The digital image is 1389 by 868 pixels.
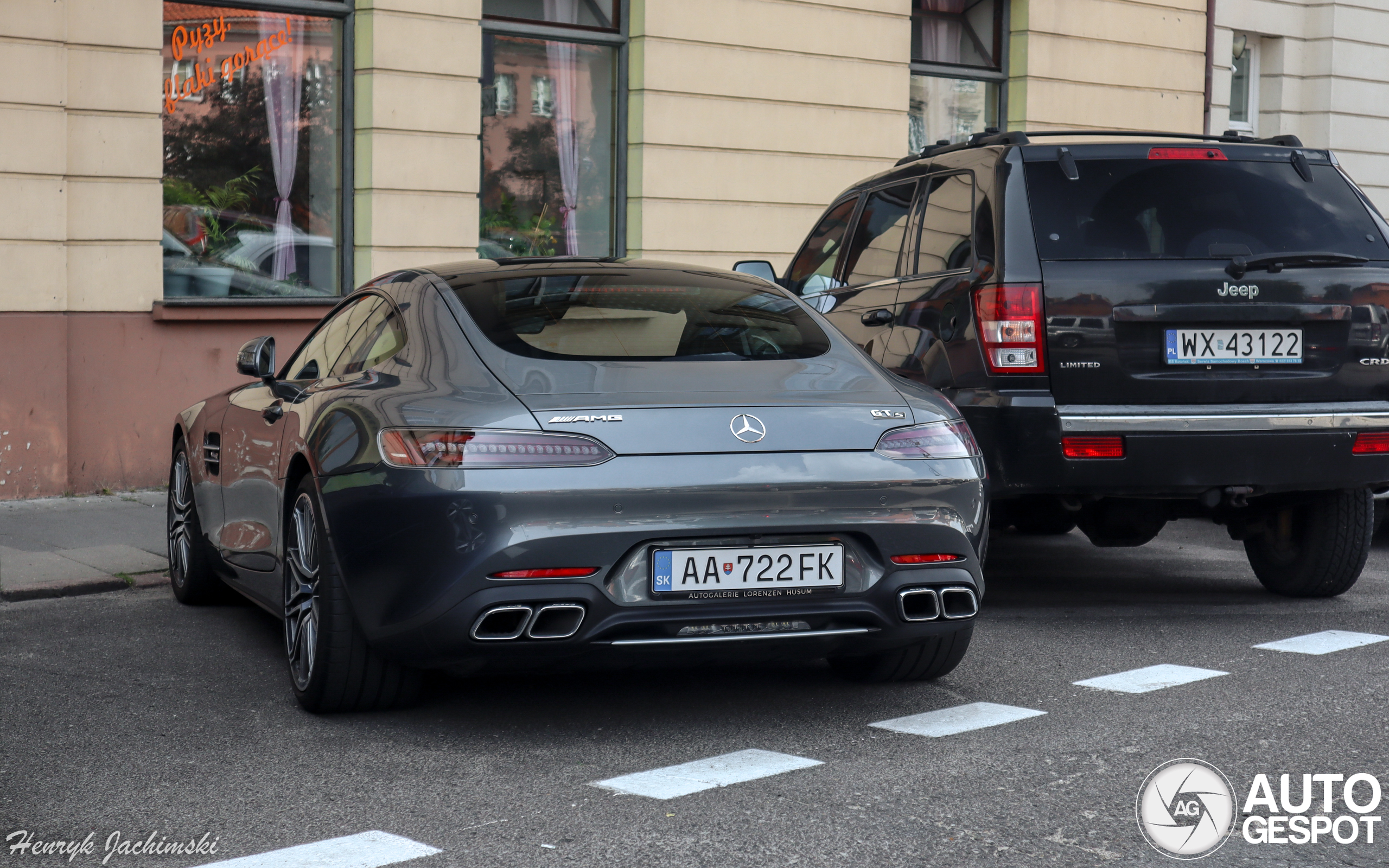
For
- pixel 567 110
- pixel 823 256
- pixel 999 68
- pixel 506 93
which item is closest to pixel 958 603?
pixel 823 256

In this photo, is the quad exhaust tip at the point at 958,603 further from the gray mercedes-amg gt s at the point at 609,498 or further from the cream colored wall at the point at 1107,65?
the cream colored wall at the point at 1107,65

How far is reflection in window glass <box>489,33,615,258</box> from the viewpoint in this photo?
480 inches

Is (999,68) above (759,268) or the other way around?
above

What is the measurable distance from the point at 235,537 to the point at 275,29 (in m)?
6.21

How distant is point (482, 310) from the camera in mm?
4867

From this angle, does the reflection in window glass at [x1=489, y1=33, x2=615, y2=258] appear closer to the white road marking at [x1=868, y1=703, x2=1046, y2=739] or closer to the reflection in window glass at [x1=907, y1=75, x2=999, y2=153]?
the reflection in window glass at [x1=907, y1=75, x2=999, y2=153]

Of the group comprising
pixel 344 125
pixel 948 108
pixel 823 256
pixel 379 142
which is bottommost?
pixel 823 256

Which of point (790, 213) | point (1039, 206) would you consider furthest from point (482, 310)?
point (790, 213)

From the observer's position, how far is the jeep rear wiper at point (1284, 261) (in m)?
6.15

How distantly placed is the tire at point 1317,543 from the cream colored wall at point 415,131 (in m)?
6.26

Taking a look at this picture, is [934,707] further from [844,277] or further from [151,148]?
[151,148]

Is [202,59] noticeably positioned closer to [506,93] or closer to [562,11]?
[506,93]

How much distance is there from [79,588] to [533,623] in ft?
12.1

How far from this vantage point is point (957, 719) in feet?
15.8
